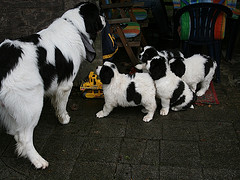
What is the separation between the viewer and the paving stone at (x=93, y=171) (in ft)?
9.65

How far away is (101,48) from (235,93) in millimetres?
2609

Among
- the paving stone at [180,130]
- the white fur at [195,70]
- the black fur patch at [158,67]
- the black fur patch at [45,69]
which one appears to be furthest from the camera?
the white fur at [195,70]

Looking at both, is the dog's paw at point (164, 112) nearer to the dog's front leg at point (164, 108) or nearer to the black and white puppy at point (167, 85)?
the dog's front leg at point (164, 108)

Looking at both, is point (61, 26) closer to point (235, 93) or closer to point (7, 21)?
point (7, 21)

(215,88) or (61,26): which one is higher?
(61,26)

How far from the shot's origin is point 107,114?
3975mm

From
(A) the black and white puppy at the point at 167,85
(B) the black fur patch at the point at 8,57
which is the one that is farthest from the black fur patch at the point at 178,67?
(B) the black fur patch at the point at 8,57

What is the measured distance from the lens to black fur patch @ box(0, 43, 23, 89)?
Answer: 2.46 meters

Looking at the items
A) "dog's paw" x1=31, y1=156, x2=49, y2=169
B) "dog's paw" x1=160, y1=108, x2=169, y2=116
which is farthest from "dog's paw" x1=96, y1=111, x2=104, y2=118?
"dog's paw" x1=31, y1=156, x2=49, y2=169

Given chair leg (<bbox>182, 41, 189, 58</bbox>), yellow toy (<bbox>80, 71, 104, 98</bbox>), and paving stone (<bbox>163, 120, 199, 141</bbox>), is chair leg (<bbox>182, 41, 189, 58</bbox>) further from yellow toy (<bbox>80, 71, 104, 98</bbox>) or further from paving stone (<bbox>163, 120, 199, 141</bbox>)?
Answer: yellow toy (<bbox>80, 71, 104, 98</bbox>)

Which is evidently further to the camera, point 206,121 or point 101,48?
point 101,48

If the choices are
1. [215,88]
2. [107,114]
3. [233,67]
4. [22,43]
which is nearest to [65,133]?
[107,114]

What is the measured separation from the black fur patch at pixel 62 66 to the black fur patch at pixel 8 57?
1.49ft

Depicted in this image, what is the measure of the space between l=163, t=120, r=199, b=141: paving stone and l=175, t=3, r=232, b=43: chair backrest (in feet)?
5.94
